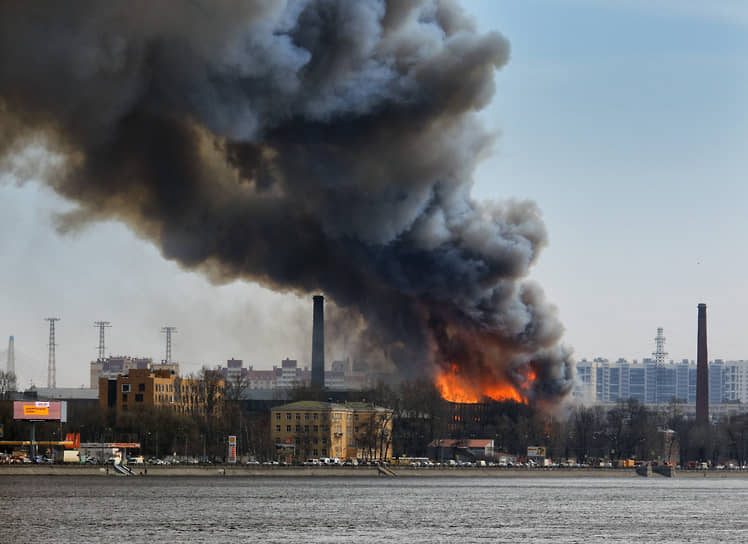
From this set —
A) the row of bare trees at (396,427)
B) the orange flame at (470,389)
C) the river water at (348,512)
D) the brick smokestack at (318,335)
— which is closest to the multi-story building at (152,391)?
the row of bare trees at (396,427)

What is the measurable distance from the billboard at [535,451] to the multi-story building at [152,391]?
23.2m

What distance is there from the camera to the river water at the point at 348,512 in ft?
179

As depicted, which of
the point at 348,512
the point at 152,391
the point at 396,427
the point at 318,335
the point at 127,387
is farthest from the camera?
the point at 127,387

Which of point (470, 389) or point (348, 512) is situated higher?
point (470, 389)

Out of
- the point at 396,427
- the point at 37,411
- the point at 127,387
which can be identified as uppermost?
the point at 127,387

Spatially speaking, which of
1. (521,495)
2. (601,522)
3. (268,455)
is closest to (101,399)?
(268,455)

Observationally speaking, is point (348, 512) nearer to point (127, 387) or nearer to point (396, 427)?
point (396, 427)

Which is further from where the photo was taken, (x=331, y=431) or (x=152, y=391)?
(x=152, y=391)

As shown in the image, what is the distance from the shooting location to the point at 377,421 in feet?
373

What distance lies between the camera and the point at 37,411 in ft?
321

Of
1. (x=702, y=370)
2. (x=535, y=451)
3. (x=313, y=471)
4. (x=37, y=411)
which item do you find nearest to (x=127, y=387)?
(x=37, y=411)

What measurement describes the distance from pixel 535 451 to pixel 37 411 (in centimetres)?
3860

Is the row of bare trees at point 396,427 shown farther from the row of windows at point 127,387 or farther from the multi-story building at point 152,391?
the row of windows at point 127,387

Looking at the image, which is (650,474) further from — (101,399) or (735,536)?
(735,536)
